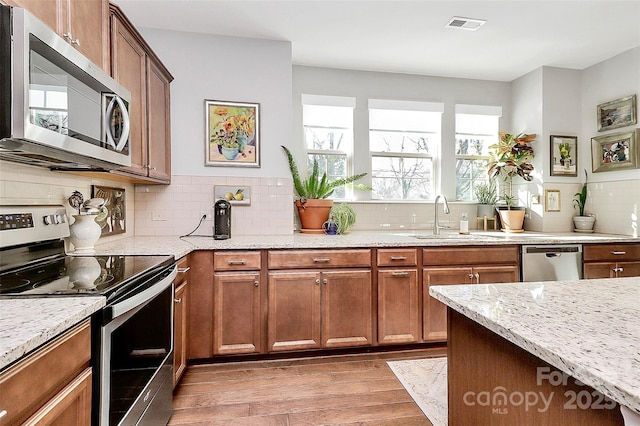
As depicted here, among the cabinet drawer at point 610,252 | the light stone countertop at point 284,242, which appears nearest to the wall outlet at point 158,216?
the light stone countertop at point 284,242

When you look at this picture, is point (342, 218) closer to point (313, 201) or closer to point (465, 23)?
point (313, 201)

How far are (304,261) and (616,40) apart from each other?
3.33m

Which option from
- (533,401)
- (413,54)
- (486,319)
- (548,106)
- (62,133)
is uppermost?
(413,54)

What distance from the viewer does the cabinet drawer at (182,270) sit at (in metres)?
2.09

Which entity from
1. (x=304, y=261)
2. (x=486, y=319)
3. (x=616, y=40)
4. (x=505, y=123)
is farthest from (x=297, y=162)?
(x=616, y=40)

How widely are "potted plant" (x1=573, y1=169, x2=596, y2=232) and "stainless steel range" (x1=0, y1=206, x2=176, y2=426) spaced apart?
383 cm

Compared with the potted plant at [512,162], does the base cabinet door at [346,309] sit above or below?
below

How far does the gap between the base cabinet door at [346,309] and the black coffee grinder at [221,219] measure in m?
0.84

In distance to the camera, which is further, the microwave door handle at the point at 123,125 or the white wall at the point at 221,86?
the white wall at the point at 221,86

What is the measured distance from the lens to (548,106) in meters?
3.57

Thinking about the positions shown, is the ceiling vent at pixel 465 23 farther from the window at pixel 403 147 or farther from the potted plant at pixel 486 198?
the potted plant at pixel 486 198

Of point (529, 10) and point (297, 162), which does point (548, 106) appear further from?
point (297, 162)

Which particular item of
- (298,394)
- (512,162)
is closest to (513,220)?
(512,162)

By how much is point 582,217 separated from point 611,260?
2.29 ft
